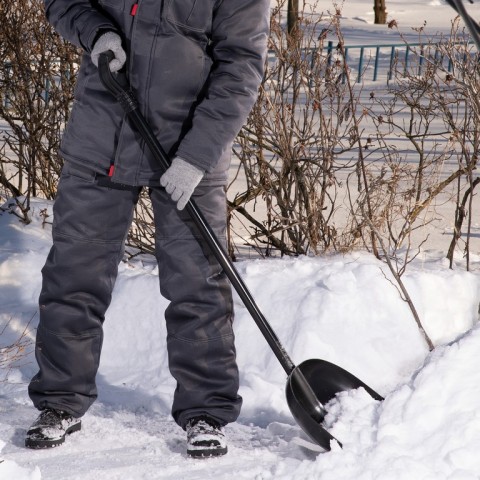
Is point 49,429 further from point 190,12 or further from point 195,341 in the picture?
point 190,12

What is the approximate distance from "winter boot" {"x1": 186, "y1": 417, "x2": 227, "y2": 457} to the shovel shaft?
12.4 inches

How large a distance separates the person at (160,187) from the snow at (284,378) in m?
0.14

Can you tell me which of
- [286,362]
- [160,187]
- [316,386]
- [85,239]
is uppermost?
[160,187]

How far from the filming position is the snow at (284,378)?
8.85 ft

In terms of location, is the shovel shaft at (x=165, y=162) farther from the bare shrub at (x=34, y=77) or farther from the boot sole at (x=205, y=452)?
the bare shrub at (x=34, y=77)

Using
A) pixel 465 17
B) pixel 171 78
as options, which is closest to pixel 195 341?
pixel 171 78

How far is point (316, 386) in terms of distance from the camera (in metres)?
3.03

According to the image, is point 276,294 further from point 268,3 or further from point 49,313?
point 268,3

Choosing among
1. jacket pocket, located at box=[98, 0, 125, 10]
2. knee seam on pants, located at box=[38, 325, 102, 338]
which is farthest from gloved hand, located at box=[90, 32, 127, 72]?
knee seam on pants, located at box=[38, 325, 102, 338]

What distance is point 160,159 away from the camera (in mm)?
2801

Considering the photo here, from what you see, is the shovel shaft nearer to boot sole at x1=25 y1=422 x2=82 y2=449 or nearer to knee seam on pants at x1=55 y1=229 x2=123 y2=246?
knee seam on pants at x1=55 y1=229 x2=123 y2=246

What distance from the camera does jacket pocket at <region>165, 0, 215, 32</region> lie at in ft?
9.03

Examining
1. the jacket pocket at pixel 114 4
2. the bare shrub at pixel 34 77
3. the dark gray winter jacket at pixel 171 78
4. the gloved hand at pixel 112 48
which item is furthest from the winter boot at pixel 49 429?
the bare shrub at pixel 34 77

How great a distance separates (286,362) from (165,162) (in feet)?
2.44
